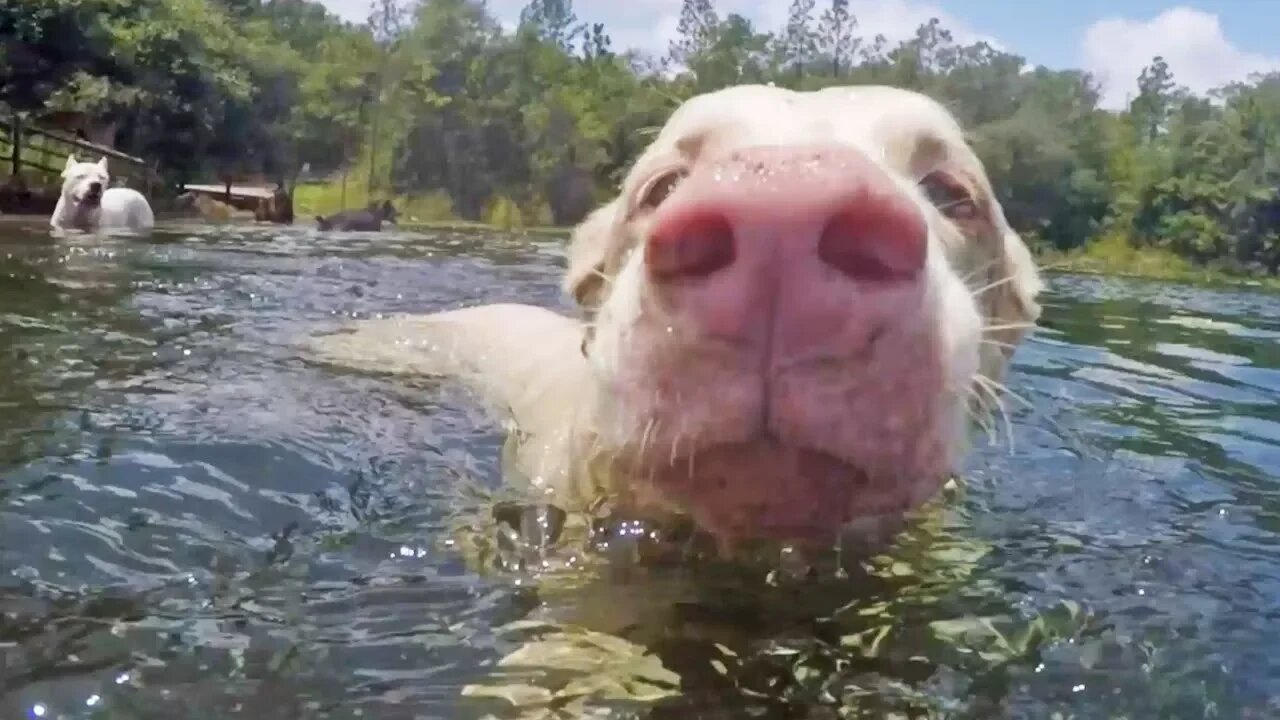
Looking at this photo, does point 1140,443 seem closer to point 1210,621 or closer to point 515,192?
point 1210,621

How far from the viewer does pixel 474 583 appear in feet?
10.4

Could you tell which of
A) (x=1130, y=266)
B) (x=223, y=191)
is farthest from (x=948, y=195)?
(x=1130, y=266)

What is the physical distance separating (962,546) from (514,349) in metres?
2.87

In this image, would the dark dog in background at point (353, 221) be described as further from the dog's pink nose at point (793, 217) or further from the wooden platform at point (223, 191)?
the dog's pink nose at point (793, 217)

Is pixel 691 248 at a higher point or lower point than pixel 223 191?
higher

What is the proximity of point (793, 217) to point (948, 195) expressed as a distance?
5.62 ft

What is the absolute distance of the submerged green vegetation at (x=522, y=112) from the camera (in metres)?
26.7

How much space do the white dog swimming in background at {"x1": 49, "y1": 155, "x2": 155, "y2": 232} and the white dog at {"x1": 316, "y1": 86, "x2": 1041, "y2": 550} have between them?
14.7 m

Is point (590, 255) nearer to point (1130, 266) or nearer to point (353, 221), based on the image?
point (353, 221)

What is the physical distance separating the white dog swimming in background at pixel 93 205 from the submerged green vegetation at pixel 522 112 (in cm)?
813

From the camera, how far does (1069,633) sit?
2.98 m

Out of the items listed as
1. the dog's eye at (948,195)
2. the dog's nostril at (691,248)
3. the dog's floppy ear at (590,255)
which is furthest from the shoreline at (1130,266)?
the dog's nostril at (691,248)

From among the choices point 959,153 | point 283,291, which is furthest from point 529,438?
point 283,291

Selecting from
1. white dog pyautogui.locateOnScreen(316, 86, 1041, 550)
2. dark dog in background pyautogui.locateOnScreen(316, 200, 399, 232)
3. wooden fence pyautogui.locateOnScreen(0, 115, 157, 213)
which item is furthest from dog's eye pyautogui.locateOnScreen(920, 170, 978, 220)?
dark dog in background pyautogui.locateOnScreen(316, 200, 399, 232)
